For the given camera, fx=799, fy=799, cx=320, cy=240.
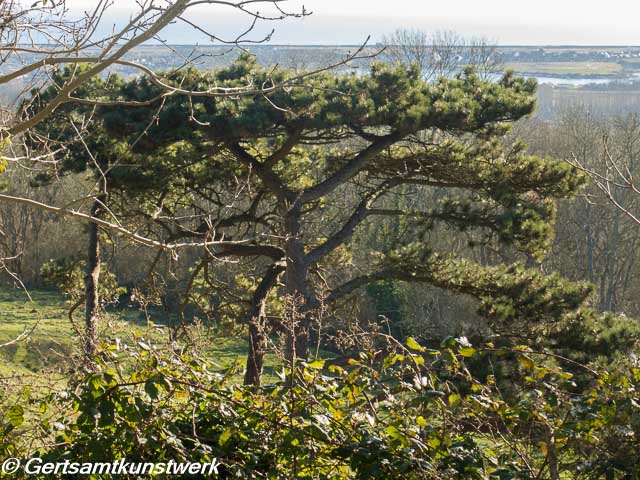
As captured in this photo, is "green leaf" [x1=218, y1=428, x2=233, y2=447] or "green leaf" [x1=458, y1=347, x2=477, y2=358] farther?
"green leaf" [x1=218, y1=428, x2=233, y2=447]

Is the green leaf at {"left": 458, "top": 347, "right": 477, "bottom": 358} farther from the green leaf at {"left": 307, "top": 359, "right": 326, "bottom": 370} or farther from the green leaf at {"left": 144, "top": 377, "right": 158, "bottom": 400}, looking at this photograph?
the green leaf at {"left": 144, "top": 377, "right": 158, "bottom": 400}

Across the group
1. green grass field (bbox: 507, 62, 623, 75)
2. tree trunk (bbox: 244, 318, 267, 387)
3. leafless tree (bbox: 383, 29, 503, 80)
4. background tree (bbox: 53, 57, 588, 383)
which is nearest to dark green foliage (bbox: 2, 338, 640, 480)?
tree trunk (bbox: 244, 318, 267, 387)

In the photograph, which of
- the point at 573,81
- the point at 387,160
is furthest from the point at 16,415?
the point at 573,81

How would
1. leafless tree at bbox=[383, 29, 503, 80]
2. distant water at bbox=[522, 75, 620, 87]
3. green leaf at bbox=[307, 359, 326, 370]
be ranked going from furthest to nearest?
distant water at bbox=[522, 75, 620, 87], leafless tree at bbox=[383, 29, 503, 80], green leaf at bbox=[307, 359, 326, 370]

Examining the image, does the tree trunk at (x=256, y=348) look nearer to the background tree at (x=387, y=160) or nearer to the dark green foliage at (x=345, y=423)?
the dark green foliage at (x=345, y=423)

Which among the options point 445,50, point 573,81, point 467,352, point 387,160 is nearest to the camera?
point 467,352

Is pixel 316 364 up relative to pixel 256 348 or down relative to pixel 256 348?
up

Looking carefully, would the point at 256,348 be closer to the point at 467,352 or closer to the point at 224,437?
the point at 224,437

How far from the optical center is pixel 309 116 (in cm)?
918

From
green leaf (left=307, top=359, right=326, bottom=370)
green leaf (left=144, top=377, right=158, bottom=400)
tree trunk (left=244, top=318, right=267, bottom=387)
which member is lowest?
tree trunk (left=244, top=318, right=267, bottom=387)

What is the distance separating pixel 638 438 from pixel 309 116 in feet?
22.3

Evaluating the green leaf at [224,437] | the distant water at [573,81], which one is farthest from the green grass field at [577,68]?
the green leaf at [224,437]

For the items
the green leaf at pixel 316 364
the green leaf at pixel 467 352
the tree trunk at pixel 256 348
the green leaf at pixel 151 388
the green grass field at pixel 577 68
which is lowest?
the tree trunk at pixel 256 348

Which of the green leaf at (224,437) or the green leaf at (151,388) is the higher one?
the green leaf at (151,388)
